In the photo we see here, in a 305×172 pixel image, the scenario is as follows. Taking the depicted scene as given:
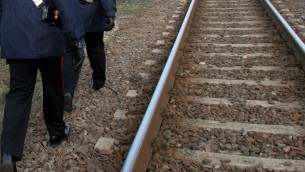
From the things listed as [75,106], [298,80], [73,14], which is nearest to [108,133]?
[75,106]

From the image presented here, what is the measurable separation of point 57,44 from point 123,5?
23.0 ft

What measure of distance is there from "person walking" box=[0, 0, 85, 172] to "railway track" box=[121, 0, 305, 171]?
0.86m

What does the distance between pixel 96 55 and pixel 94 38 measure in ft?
0.63

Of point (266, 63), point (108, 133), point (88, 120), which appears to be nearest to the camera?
point (108, 133)

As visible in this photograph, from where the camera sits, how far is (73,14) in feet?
8.89

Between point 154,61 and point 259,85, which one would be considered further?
point 154,61

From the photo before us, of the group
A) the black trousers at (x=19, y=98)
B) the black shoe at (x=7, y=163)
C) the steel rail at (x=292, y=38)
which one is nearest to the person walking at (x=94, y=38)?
the black trousers at (x=19, y=98)

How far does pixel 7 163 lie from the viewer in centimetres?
264

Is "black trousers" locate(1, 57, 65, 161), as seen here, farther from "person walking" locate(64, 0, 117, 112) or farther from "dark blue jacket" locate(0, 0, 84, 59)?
"person walking" locate(64, 0, 117, 112)

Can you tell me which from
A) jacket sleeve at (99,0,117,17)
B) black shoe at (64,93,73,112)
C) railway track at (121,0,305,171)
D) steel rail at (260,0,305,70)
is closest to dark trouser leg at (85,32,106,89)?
jacket sleeve at (99,0,117,17)

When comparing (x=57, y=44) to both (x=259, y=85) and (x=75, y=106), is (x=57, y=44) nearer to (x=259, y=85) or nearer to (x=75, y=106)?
(x=75, y=106)

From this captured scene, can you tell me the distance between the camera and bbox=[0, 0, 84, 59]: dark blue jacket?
2559mm

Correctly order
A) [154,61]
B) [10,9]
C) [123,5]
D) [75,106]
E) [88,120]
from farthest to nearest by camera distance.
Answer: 1. [123,5]
2. [154,61]
3. [75,106]
4. [88,120]
5. [10,9]

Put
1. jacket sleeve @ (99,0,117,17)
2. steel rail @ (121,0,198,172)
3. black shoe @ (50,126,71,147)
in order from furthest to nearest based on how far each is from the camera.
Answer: jacket sleeve @ (99,0,117,17) → black shoe @ (50,126,71,147) → steel rail @ (121,0,198,172)
